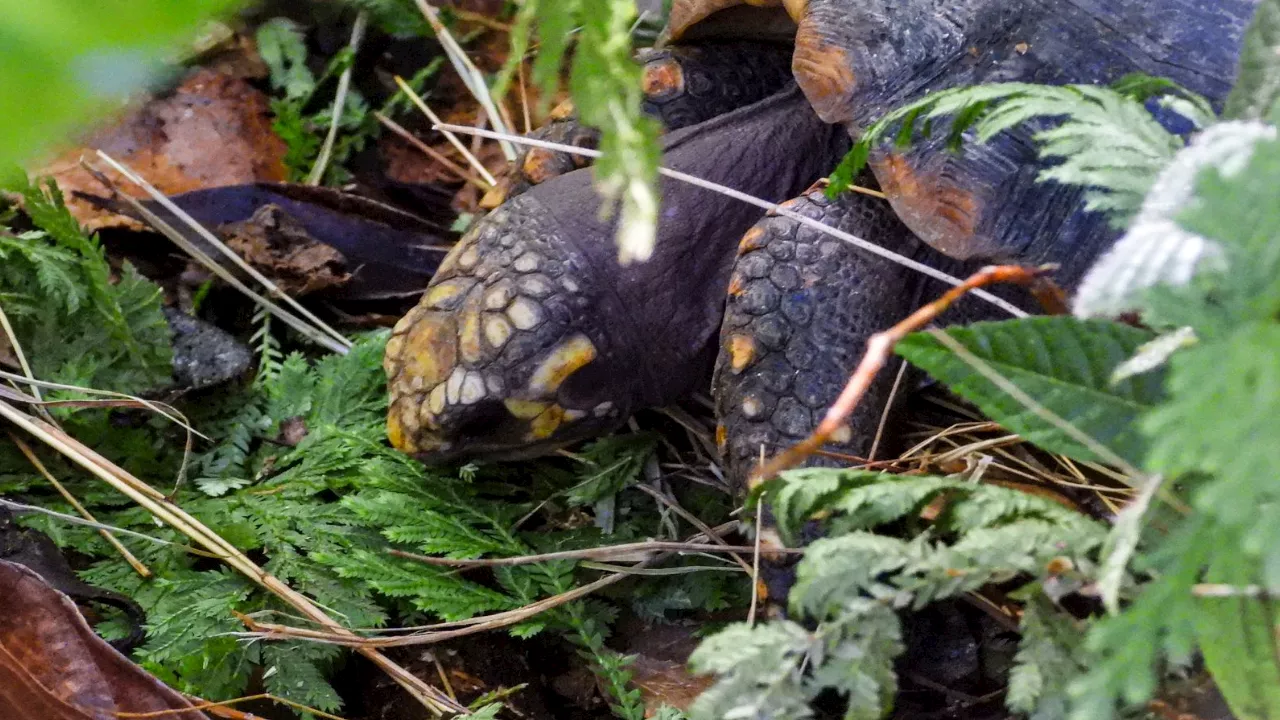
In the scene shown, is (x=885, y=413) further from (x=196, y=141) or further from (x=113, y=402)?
(x=196, y=141)

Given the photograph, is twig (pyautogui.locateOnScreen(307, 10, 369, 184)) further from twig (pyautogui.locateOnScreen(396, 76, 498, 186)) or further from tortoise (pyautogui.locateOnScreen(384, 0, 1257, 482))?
tortoise (pyautogui.locateOnScreen(384, 0, 1257, 482))

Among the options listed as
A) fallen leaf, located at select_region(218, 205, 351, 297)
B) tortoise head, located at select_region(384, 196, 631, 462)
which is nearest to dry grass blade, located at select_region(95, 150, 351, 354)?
fallen leaf, located at select_region(218, 205, 351, 297)

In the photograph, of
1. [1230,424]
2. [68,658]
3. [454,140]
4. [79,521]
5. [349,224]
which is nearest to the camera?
[1230,424]

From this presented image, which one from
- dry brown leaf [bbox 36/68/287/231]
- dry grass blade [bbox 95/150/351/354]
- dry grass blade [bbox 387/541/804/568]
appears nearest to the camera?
dry grass blade [bbox 387/541/804/568]

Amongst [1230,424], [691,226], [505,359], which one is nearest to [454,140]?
[691,226]

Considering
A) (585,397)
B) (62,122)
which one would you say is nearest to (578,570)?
(585,397)

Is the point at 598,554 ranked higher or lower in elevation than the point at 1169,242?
lower

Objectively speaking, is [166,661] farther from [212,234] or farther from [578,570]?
[212,234]
